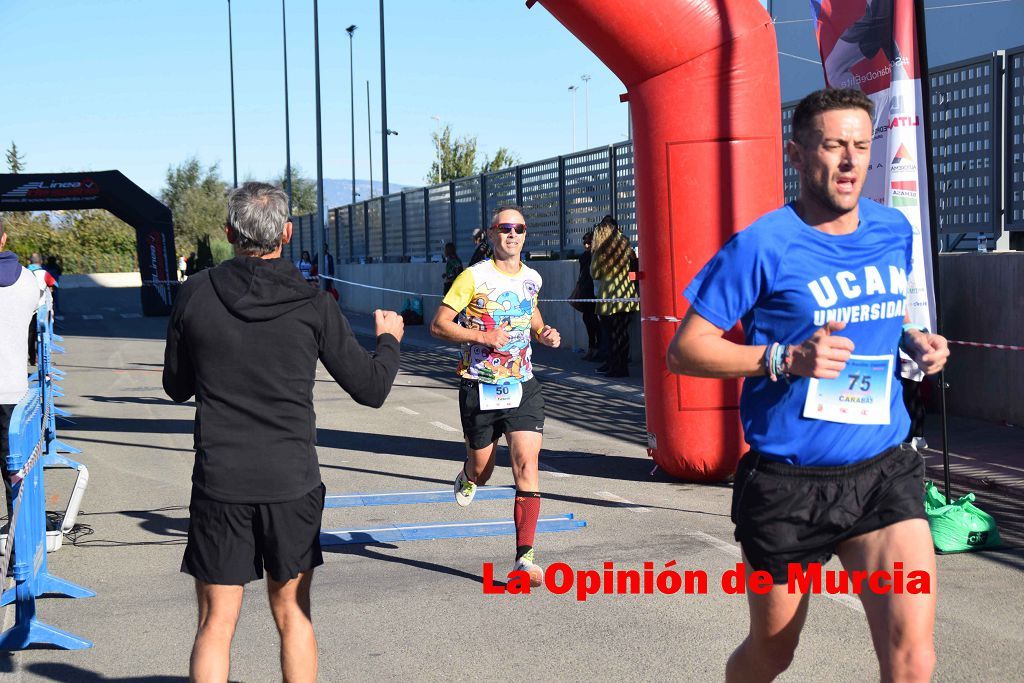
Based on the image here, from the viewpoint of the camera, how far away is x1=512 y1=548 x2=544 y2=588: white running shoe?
5.92 metres

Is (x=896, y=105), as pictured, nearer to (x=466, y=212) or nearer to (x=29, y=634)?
(x=29, y=634)

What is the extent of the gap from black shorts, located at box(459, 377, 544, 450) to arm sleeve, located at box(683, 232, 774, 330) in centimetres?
308

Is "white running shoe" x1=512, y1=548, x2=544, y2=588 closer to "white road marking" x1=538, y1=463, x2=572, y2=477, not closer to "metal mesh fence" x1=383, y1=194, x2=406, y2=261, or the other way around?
"white road marking" x1=538, y1=463, x2=572, y2=477

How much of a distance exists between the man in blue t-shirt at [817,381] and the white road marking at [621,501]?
4.36m

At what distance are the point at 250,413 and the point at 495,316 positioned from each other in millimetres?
2853

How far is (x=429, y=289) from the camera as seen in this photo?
28250 mm

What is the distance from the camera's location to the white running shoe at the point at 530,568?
592 centimetres

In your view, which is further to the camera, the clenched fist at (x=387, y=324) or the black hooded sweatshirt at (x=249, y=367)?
the clenched fist at (x=387, y=324)

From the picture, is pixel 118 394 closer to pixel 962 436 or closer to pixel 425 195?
pixel 962 436

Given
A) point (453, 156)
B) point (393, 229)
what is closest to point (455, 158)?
point (453, 156)

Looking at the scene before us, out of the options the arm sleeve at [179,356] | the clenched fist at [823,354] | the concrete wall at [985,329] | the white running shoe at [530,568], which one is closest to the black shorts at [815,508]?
the clenched fist at [823,354]

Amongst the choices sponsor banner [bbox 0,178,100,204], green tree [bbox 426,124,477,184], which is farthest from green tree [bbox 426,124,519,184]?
sponsor banner [bbox 0,178,100,204]

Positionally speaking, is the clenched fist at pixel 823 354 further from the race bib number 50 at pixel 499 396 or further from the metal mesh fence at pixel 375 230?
the metal mesh fence at pixel 375 230

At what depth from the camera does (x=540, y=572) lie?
19.5 feet
